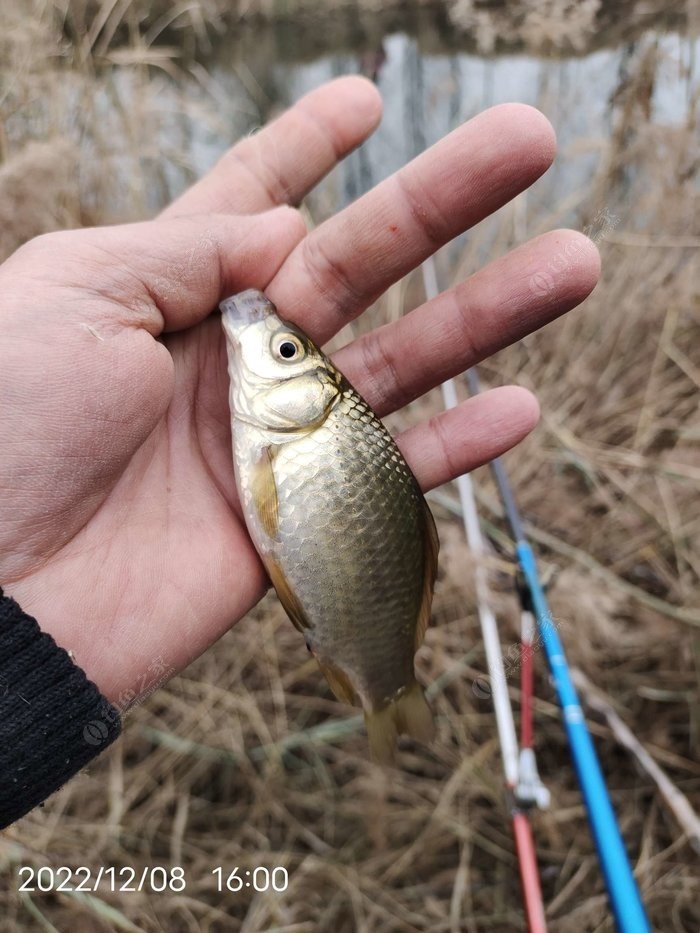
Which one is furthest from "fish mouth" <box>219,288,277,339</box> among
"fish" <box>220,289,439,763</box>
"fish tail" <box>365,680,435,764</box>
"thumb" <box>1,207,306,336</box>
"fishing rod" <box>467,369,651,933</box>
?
"fishing rod" <box>467,369,651,933</box>

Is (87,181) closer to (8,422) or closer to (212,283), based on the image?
(212,283)

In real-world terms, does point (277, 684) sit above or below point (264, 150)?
below

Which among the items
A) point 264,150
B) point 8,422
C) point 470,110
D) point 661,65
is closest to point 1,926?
point 8,422

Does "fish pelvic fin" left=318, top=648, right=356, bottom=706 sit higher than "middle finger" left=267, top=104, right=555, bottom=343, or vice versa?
"middle finger" left=267, top=104, right=555, bottom=343

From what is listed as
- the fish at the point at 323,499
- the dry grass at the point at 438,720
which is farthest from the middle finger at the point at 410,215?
the dry grass at the point at 438,720

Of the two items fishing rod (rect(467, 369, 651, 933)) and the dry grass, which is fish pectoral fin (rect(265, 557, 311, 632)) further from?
the dry grass

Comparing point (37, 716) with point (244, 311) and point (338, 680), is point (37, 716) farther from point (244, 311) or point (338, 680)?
point (244, 311)

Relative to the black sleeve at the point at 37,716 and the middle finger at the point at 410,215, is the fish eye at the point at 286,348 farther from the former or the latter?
the black sleeve at the point at 37,716
